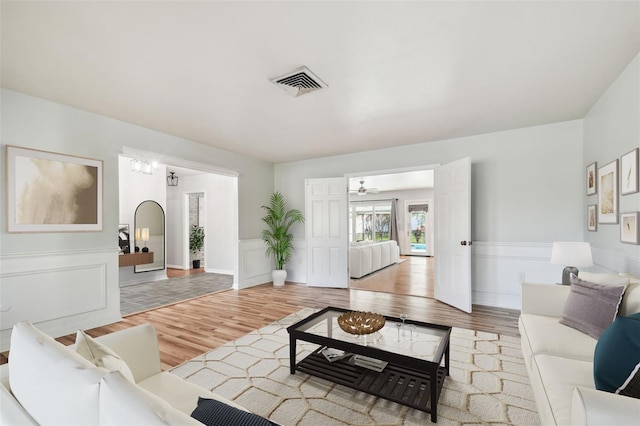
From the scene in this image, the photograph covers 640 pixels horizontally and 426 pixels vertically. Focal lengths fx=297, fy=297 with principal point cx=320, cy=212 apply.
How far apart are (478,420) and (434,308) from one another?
7.94ft

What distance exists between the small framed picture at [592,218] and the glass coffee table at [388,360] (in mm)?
2396

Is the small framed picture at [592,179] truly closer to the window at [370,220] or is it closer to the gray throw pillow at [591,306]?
the gray throw pillow at [591,306]

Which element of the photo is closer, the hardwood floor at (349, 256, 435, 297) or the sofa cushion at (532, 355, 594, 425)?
the sofa cushion at (532, 355, 594, 425)

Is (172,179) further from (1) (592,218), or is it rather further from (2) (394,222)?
(1) (592,218)

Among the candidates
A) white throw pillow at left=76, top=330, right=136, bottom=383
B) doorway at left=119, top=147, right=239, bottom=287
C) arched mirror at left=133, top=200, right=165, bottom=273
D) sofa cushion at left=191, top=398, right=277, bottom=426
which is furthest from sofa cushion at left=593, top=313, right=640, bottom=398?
arched mirror at left=133, top=200, right=165, bottom=273

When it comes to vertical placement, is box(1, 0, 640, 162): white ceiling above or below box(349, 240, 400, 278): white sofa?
above

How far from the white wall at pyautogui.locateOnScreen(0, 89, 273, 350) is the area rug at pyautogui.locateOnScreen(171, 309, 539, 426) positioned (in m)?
1.80

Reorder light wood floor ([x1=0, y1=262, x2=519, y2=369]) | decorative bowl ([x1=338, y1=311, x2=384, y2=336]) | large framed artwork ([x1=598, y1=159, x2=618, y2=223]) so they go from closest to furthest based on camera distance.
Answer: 1. decorative bowl ([x1=338, y1=311, x2=384, y2=336])
2. large framed artwork ([x1=598, y1=159, x2=618, y2=223])
3. light wood floor ([x1=0, y1=262, x2=519, y2=369])

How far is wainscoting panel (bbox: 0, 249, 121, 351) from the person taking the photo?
2904 millimetres

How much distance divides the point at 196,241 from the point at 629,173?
8.14 metres

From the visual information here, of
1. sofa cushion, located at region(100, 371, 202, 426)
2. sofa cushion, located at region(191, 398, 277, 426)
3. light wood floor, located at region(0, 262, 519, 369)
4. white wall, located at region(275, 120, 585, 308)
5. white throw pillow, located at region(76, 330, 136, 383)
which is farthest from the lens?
white wall, located at region(275, 120, 585, 308)

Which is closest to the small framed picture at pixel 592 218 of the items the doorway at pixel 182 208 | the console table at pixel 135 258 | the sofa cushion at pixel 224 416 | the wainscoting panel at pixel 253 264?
the sofa cushion at pixel 224 416

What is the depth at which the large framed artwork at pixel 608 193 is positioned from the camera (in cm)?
272

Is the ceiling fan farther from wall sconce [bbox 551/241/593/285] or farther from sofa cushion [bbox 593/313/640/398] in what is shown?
sofa cushion [bbox 593/313/640/398]
